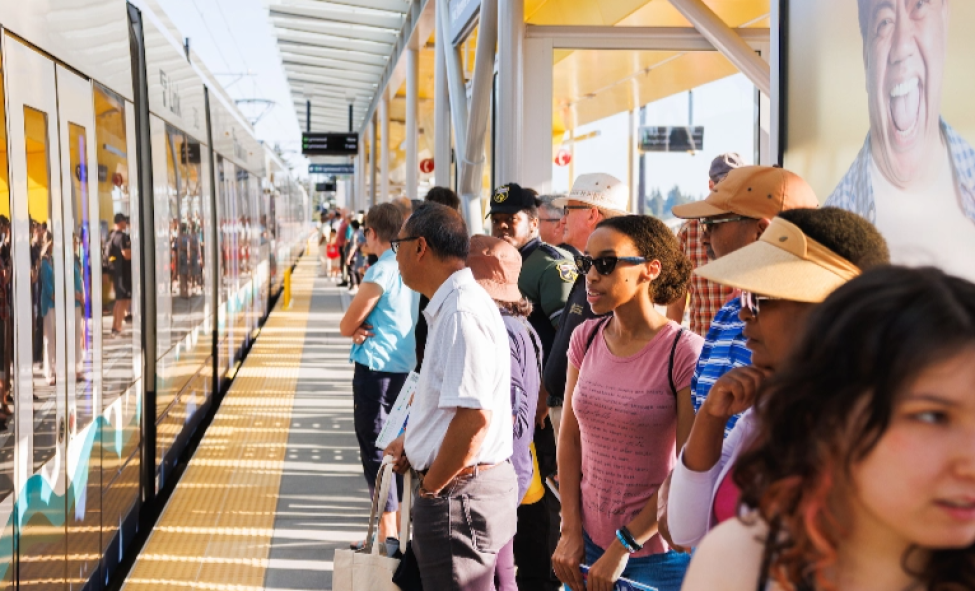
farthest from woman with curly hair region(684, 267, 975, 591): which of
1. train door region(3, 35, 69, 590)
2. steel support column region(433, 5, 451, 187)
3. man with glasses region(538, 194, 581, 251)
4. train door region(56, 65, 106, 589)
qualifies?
steel support column region(433, 5, 451, 187)

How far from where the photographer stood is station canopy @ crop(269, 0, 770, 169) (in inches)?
366

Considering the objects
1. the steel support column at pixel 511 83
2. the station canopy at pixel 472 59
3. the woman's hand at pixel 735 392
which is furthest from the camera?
the station canopy at pixel 472 59

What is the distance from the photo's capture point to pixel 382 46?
20.7m

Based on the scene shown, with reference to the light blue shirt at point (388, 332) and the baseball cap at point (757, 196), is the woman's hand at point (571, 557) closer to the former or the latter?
the baseball cap at point (757, 196)

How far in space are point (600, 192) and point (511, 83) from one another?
4.61 m

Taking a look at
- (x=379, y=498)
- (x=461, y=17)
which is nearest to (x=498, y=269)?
(x=379, y=498)

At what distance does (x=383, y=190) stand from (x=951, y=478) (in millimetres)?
27531

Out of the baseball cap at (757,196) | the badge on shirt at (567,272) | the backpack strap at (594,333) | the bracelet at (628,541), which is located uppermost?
the baseball cap at (757,196)

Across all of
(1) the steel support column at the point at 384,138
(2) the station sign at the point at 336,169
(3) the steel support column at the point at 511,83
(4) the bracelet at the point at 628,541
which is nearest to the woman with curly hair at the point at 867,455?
(4) the bracelet at the point at 628,541

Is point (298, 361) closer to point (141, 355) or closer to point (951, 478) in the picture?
point (141, 355)

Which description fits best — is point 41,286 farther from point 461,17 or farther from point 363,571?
point 461,17

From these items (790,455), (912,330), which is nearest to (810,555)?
(790,455)

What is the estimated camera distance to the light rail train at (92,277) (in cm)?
308

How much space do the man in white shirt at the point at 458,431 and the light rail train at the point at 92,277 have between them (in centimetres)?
117
